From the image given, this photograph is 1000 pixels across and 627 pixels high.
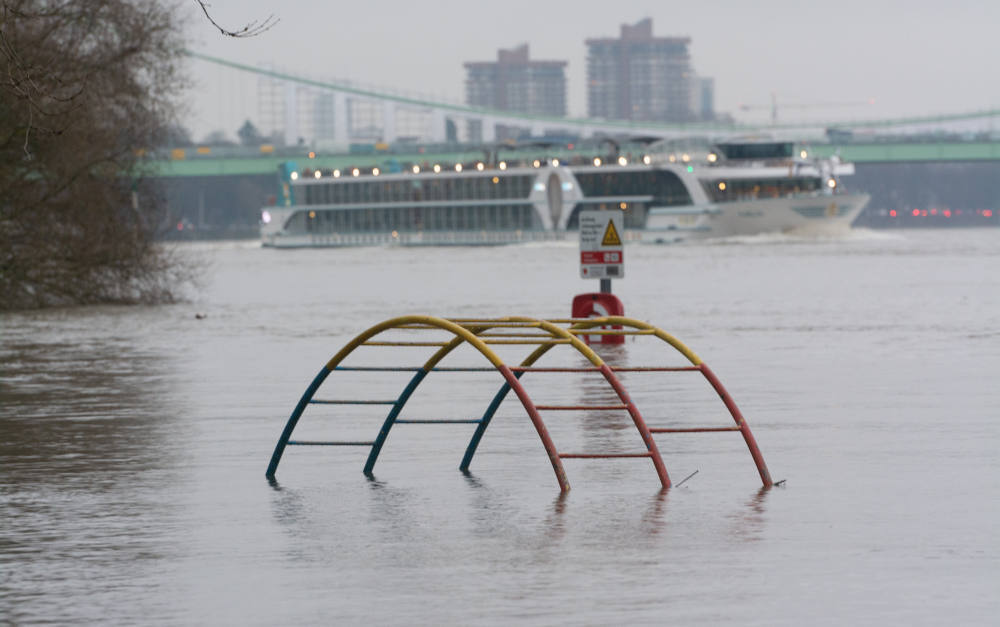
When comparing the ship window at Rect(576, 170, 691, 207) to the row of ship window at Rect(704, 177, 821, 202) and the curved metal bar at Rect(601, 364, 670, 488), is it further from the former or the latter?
the curved metal bar at Rect(601, 364, 670, 488)

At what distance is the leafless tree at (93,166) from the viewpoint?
118ft

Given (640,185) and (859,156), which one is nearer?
(640,185)

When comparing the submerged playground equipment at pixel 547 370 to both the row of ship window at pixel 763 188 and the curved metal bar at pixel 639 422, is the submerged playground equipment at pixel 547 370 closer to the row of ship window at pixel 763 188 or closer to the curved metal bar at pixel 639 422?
the curved metal bar at pixel 639 422

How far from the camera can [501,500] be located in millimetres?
11398

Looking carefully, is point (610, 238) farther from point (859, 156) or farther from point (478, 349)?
point (859, 156)

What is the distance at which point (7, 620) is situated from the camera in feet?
26.3

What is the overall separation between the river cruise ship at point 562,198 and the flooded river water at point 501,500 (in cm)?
9597

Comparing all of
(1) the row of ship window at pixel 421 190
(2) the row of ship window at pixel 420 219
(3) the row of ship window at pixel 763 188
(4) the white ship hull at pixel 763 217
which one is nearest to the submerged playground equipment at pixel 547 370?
(4) the white ship hull at pixel 763 217

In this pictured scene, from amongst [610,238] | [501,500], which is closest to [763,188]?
[610,238]

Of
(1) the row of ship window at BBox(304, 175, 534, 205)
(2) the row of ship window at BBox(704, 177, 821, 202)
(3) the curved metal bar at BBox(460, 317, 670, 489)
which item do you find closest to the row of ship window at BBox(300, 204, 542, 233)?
(1) the row of ship window at BBox(304, 175, 534, 205)

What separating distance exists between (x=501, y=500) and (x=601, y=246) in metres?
15.1

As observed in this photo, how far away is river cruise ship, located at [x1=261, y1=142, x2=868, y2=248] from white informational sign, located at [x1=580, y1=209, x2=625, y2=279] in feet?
306

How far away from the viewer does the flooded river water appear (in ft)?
27.3

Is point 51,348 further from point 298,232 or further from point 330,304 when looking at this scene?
point 298,232
